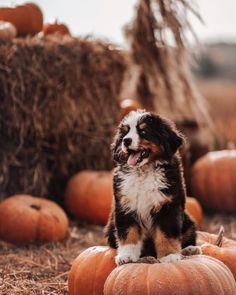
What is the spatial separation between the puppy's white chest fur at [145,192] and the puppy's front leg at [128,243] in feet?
0.25

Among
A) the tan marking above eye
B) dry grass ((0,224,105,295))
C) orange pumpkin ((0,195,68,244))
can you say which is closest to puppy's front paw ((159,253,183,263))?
the tan marking above eye

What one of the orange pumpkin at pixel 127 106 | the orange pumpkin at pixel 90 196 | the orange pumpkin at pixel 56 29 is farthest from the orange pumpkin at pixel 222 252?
the orange pumpkin at pixel 56 29

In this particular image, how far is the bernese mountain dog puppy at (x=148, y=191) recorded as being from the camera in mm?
3521

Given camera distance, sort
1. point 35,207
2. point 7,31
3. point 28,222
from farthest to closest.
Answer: point 7,31 < point 35,207 < point 28,222

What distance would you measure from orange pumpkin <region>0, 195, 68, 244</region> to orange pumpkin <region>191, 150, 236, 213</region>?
2098 mm

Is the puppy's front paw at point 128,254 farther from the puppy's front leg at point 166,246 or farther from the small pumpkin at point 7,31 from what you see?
the small pumpkin at point 7,31

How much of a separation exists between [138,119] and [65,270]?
1727 mm

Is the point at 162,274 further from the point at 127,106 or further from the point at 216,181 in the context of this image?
the point at 127,106

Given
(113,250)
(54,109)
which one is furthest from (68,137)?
(113,250)

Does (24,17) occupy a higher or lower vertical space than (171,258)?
higher

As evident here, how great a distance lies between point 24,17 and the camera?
685 cm

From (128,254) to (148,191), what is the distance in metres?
0.38

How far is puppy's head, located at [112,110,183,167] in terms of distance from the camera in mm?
3514

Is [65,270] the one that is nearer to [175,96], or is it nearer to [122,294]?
[122,294]
